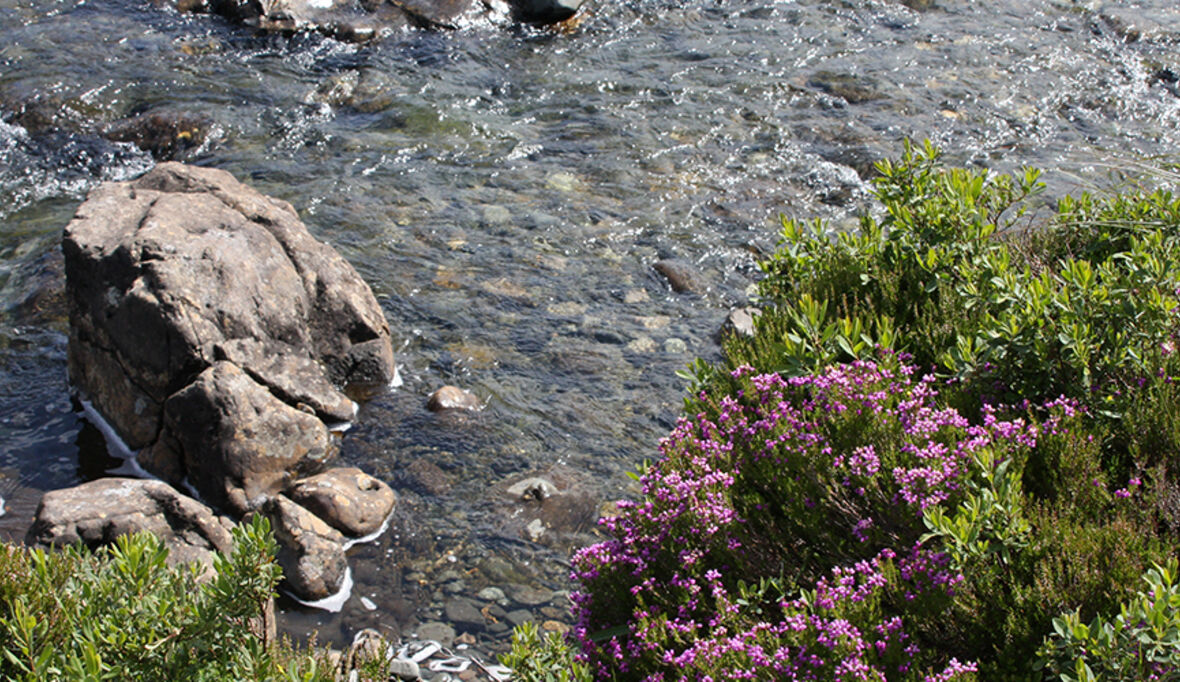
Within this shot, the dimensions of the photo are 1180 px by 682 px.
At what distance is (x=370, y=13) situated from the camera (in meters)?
15.5

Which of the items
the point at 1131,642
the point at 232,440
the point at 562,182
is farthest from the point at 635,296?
the point at 1131,642

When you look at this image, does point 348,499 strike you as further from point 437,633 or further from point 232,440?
point 437,633

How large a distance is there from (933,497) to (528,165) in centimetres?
849

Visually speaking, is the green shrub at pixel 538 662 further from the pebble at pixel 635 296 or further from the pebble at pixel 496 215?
the pebble at pixel 496 215

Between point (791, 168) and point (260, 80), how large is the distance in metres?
7.63

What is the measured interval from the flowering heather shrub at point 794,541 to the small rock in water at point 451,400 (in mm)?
3257

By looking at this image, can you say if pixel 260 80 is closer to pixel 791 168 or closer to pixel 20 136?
pixel 20 136

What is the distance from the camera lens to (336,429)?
24.1 ft

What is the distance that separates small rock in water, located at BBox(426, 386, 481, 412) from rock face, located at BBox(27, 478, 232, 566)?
190 centimetres

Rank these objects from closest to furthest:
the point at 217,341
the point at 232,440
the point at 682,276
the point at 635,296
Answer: the point at 232,440 < the point at 217,341 < the point at 635,296 < the point at 682,276

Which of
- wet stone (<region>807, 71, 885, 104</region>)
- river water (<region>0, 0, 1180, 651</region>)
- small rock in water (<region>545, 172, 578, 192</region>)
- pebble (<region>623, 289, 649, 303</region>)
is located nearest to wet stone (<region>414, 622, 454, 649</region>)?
river water (<region>0, 0, 1180, 651</region>)

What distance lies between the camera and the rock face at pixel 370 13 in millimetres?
15070

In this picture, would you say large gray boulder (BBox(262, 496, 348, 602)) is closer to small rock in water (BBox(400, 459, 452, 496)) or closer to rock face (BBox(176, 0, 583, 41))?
small rock in water (BBox(400, 459, 452, 496))

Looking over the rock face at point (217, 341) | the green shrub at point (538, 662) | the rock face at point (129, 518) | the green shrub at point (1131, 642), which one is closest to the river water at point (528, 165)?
the rock face at point (217, 341)
